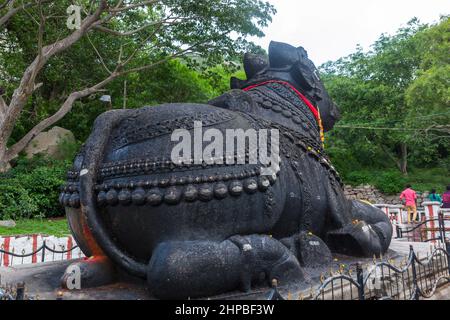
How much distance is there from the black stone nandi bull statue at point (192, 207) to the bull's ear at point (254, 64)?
41.5 inches

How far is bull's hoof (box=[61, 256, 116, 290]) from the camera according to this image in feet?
10.3

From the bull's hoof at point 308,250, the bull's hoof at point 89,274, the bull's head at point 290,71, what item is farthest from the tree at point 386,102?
the bull's hoof at point 89,274

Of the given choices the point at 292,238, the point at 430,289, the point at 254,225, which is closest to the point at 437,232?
the point at 430,289

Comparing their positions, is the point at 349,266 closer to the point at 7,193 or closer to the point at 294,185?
the point at 294,185

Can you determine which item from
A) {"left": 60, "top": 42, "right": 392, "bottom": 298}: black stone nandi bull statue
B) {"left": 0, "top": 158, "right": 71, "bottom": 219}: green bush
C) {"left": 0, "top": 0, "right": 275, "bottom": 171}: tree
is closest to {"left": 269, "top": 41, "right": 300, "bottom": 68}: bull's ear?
{"left": 60, "top": 42, "right": 392, "bottom": 298}: black stone nandi bull statue

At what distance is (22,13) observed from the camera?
1433cm

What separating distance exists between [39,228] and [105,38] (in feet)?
27.2

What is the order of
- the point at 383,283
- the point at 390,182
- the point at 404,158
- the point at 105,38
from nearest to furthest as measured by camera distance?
the point at 383,283, the point at 105,38, the point at 390,182, the point at 404,158

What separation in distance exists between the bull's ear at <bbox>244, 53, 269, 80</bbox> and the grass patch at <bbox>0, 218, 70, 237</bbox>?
25.0ft

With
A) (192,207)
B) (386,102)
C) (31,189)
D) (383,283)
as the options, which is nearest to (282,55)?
(192,207)

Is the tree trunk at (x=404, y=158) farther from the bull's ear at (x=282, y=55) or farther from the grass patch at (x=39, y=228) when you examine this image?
the bull's ear at (x=282, y=55)

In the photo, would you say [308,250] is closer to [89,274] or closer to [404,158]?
[89,274]

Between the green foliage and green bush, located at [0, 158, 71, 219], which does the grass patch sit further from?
the green foliage

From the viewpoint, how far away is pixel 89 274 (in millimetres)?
3184
